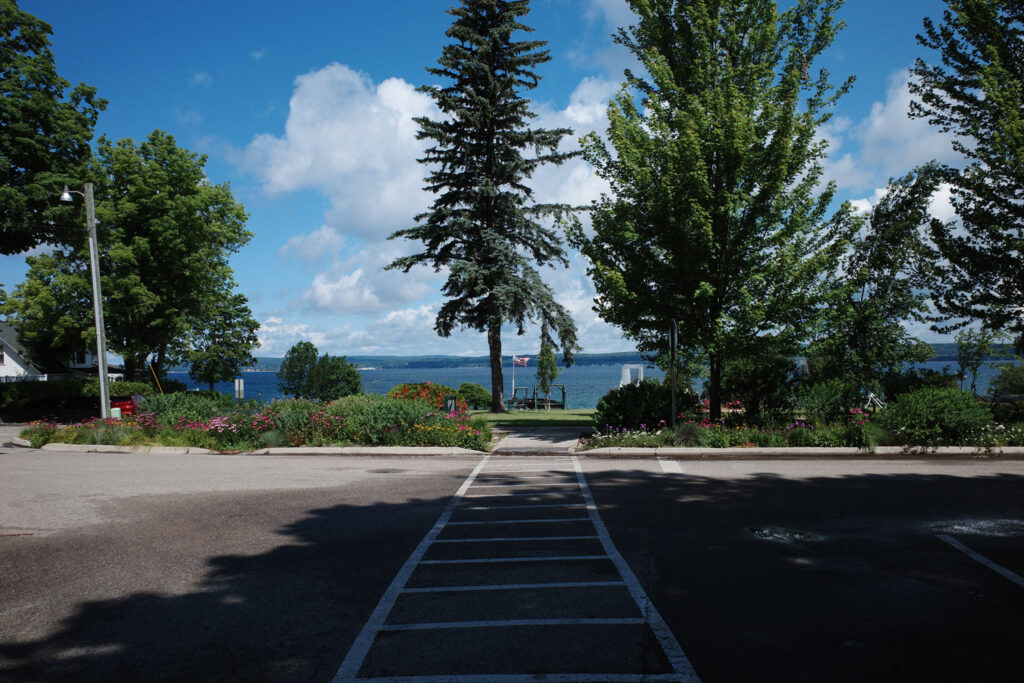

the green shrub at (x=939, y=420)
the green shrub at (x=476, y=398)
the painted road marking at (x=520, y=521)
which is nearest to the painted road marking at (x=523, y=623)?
the painted road marking at (x=520, y=521)

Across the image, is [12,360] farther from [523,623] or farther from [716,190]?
[523,623]

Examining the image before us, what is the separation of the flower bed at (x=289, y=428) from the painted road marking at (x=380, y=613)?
7.21 m

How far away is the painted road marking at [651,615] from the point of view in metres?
3.95

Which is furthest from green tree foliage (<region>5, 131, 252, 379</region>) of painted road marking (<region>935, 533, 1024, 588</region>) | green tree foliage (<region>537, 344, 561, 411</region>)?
painted road marking (<region>935, 533, 1024, 588</region>)

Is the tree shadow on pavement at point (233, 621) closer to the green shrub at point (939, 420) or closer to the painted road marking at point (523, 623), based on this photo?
the painted road marking at point (523, 623)

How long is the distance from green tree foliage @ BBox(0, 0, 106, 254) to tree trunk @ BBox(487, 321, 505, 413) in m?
17.7

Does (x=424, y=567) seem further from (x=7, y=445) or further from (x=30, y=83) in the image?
(x=30, y=83)

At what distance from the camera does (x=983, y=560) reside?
19.9 ft

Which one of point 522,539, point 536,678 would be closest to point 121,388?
point 522,539

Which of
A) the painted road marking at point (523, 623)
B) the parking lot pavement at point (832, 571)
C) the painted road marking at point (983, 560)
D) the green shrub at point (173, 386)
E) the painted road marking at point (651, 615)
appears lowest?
the painted road marking at point (983, 560)

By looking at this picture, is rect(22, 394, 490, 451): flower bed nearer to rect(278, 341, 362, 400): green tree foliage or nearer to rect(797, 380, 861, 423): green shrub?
rect(797, 380, 861, 423): green shrub

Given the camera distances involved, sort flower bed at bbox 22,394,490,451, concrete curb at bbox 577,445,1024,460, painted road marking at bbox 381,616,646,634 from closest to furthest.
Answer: painted road marking at bbox 381,616,646,634, concrete curb at bbox 577,445,1024,460, flower bed at bbox 22,394,490,451

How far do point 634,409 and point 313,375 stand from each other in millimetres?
20183

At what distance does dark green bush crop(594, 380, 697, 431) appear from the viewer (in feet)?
52.6
